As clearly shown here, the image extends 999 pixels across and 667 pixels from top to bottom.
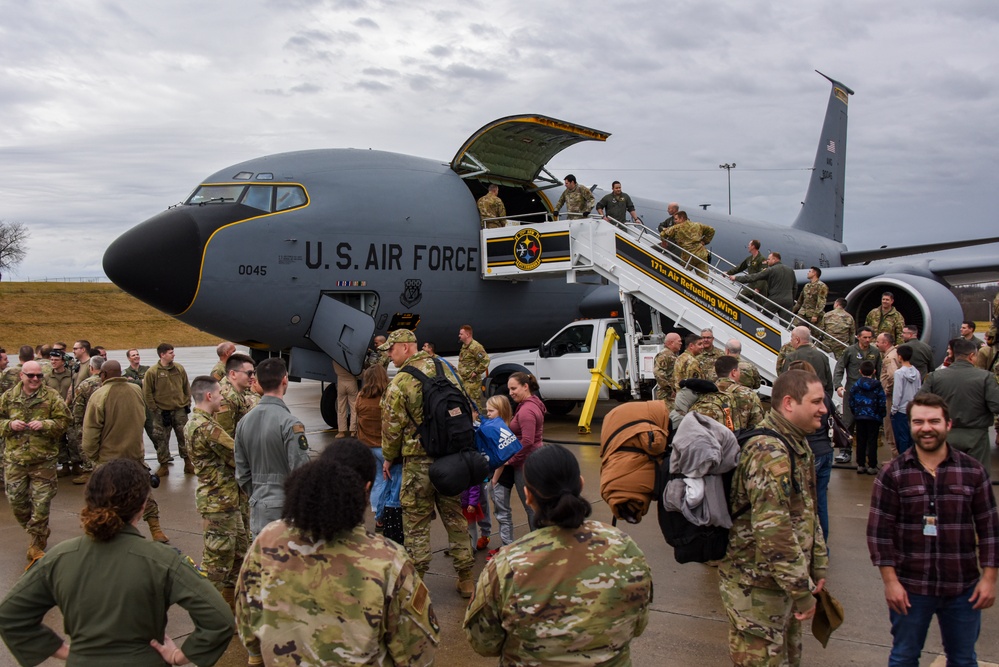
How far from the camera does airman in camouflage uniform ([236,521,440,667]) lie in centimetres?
257

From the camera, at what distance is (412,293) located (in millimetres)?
13023

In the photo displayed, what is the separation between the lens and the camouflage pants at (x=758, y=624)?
3451mm

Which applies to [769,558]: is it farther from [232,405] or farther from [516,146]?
[516,146]

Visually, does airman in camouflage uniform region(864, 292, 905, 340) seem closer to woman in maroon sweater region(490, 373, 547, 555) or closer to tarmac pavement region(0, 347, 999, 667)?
tarmac pavement region(0, 347, 999, 667)

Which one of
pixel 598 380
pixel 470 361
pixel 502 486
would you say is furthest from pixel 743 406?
pixel 598 380

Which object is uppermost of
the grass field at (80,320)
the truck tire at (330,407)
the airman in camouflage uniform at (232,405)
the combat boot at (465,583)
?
the airman in camouflage uniform at (232,405)

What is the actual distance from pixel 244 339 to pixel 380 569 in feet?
32.1

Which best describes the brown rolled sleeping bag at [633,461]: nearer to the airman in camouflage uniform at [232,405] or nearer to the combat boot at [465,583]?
the combat boot at [465,583]

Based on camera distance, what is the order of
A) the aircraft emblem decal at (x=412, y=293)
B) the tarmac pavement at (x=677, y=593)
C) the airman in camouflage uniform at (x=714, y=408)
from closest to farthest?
1. the tarmac pavement at (x=677, y=593)
2. the airman in camouflage uniform at (x=714, y=408)
3. the aircraft emblem decal at (x=412, y=293)

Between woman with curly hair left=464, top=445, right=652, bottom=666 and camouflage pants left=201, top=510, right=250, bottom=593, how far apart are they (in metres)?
3.21

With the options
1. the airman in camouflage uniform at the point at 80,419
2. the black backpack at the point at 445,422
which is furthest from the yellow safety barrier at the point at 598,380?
the black backpack at the point at 445,422

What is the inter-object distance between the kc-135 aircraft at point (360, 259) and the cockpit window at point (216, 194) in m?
0.02

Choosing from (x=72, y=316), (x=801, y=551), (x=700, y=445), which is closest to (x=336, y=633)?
(x=700, y=445)

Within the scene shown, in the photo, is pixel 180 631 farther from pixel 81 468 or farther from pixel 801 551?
pixel 81 468
